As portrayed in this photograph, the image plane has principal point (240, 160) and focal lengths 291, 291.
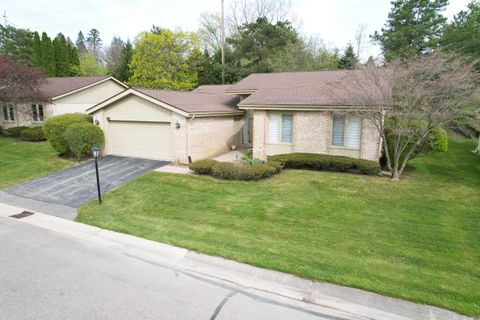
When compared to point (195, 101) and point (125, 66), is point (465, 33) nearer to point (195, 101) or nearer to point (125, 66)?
point (195, 101)

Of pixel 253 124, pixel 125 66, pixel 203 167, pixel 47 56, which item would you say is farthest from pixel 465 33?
pixel 47 56

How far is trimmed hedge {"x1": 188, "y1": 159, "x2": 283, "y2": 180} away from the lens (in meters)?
11.6

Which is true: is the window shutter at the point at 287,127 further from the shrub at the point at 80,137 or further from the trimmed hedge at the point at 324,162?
the shrub at the point at 80,137

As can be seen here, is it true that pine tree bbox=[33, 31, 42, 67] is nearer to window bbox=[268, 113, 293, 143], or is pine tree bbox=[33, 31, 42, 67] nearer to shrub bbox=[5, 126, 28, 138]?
shrub bbox=[5, 126, 28, 138]

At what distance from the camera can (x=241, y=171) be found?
1156cm

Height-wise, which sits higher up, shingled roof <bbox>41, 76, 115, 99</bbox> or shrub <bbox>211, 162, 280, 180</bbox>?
shingled roof <bbox>41, 76, 115, 99</bbox>

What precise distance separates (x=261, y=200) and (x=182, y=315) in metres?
5.46

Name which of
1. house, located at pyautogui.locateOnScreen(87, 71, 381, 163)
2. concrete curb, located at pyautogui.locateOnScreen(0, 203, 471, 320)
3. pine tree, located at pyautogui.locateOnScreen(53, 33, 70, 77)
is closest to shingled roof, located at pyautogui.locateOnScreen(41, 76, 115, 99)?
house, located at pyautogui.locateOnScreen(87, 71, 381, 163)

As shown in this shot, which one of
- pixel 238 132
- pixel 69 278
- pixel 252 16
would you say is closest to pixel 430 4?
pixel 252 16

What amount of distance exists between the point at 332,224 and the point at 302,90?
941 centimetres

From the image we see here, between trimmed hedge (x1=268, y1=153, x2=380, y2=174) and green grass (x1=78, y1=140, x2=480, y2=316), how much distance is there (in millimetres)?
561

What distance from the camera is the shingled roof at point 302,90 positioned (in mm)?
12612

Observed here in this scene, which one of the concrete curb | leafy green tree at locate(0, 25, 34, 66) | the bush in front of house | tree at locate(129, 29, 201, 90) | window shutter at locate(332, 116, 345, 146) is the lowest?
the concrete curb

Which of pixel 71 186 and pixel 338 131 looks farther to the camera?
pixel 338 131
